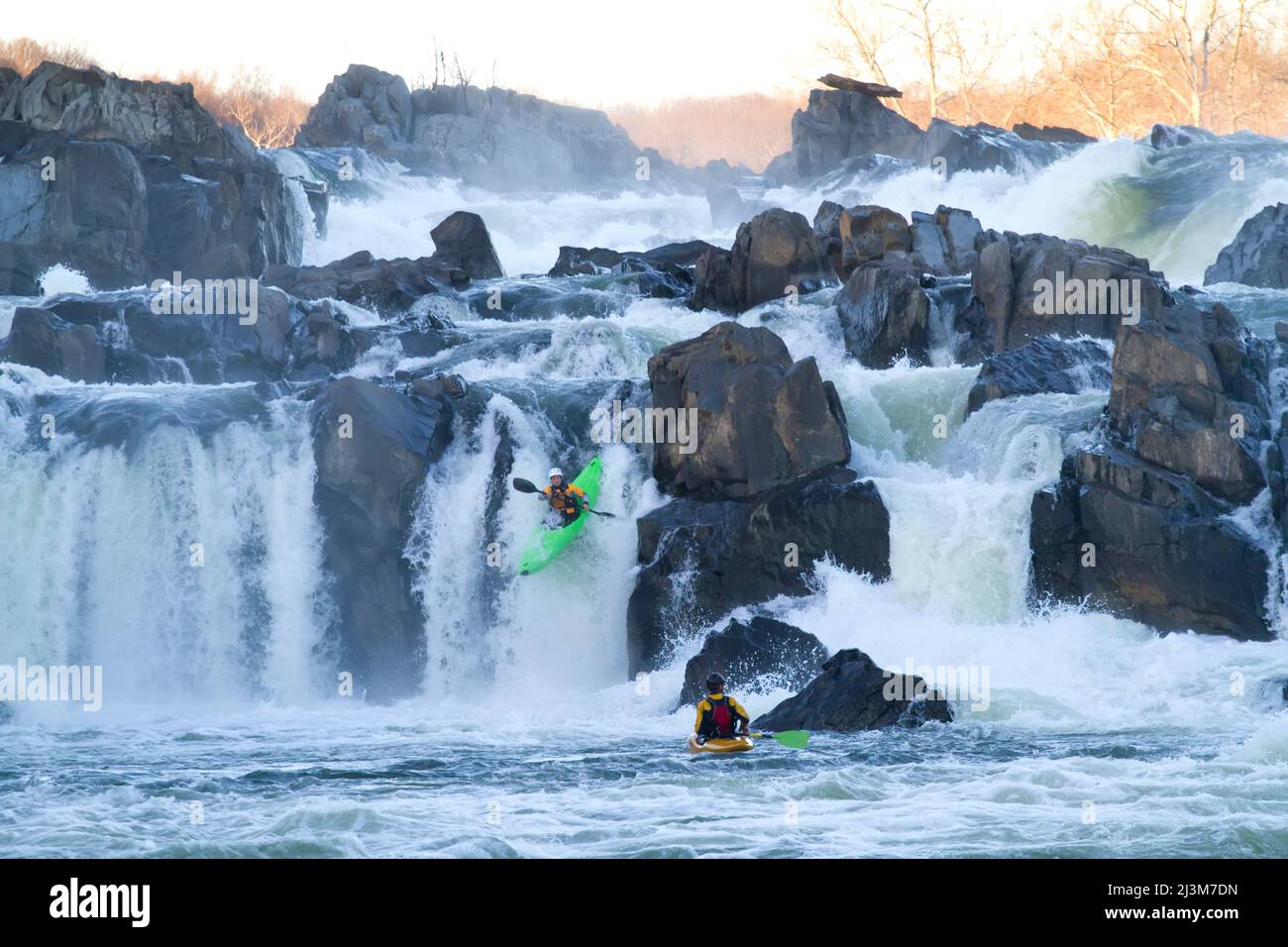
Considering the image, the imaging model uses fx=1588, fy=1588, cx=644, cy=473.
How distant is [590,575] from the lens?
22125 mm

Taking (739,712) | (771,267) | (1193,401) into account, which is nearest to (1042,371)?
(1193,401)

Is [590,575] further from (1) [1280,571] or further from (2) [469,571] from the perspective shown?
(1) [1280,571]

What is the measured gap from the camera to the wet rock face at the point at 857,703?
16.6 meters

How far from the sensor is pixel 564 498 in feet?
70.7

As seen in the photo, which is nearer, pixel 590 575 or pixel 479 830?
pixel 479 830

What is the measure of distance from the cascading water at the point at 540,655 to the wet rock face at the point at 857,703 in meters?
0.34

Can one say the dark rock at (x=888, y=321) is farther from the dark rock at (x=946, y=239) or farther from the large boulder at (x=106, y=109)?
the large boulder at (x=106, y=109)

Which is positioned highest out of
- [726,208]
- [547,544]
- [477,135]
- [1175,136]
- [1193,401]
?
[477,135]

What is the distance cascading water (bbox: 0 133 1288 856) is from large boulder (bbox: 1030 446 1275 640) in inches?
13.5

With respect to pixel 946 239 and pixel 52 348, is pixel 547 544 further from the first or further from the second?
pixel 946 239

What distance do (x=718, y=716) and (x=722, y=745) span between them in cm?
28
